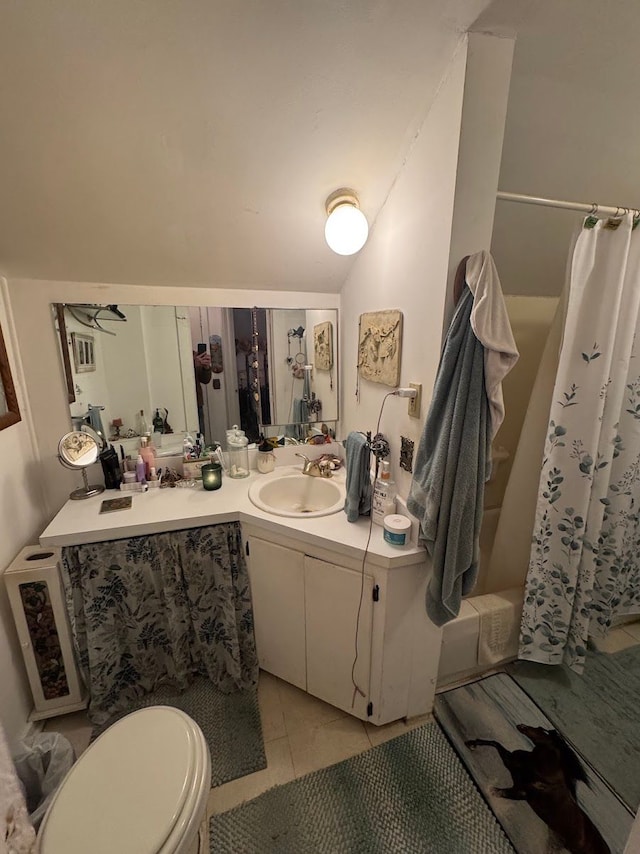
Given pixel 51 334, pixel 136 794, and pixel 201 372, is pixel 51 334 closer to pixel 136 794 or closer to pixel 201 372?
pixel 201 372

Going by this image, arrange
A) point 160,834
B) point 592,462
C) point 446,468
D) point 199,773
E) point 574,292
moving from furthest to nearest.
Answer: point 592,462 → point 574,292 → point 446,468 → point 199,773 → point 160,834

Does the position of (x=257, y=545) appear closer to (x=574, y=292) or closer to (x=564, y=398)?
(x=564, y=398)

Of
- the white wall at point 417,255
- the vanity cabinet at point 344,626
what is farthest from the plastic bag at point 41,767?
the white wall at point 417,255

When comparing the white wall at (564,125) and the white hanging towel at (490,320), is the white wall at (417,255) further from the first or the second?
the white wall at (564,125)

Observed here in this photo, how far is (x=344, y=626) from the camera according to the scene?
3.91 ft

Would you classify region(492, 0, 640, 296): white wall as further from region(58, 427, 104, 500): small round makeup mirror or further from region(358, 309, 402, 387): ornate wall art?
region(58, 427, 104, 500): small round makeup mirror

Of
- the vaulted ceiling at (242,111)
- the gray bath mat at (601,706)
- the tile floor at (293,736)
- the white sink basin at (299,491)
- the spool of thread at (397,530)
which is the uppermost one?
the vaulted ceiling at (242,111)

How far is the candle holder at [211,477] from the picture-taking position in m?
1.49

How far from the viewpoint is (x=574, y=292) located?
117cm

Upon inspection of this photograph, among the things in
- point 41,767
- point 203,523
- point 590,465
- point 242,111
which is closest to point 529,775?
point 590,465

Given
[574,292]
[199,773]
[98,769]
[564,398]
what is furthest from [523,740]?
[574,292]

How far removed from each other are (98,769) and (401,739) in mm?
1031

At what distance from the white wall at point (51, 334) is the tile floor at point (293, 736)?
3.21 ft

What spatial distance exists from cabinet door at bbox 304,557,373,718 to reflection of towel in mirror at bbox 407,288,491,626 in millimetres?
266
